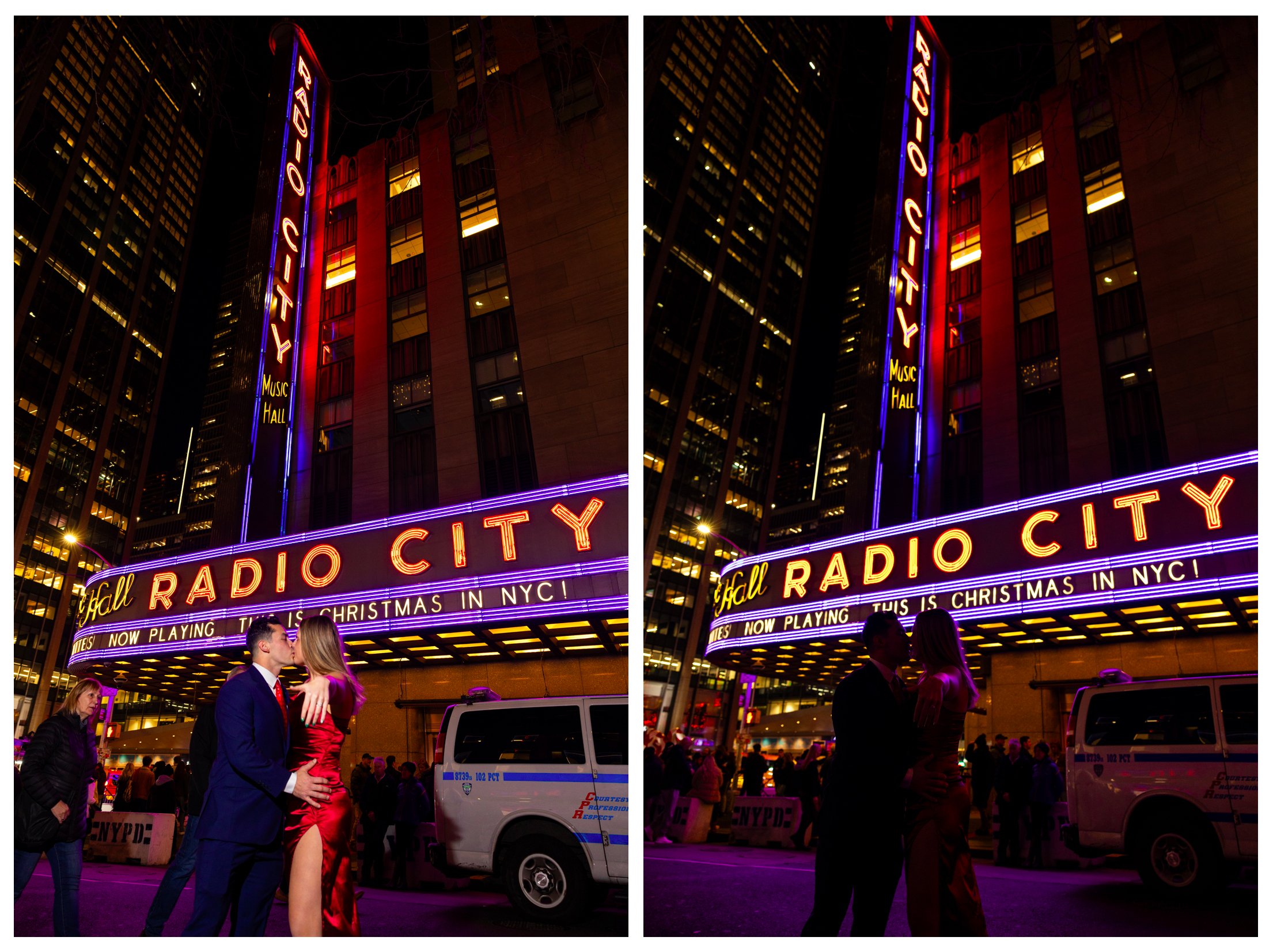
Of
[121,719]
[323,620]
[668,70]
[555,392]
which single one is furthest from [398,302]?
[121,719]

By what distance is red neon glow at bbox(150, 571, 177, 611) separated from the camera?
21.5 m

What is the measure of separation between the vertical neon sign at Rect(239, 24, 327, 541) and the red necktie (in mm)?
21189

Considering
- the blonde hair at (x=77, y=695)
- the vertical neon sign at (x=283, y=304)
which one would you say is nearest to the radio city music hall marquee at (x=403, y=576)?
the vertical neon sign at (x=283, y=304)

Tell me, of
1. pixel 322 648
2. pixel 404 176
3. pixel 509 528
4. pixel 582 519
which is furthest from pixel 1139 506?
pixel 404 176

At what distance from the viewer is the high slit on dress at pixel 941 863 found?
14.8 feet

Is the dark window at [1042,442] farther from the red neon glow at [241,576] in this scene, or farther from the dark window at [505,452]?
the red neon glow at [241,576]

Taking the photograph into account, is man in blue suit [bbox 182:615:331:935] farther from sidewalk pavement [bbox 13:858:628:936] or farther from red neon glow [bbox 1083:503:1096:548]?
red neon glow [bbox 1083:503:1096:548]

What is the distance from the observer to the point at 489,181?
2528 cm

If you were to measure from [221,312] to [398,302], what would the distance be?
355 feet

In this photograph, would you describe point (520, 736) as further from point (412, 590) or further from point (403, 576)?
point (403, 576)

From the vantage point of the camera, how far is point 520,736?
825cm

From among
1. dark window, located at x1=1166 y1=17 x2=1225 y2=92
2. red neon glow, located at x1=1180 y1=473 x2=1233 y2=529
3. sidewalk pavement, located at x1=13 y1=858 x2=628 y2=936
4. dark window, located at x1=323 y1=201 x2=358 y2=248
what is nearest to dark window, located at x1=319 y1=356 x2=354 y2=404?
dark window, located at x1=323 y1=201 x2=358 y2=248

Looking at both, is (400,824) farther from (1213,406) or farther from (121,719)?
(121,719)

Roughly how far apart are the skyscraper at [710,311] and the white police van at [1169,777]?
189 feet
